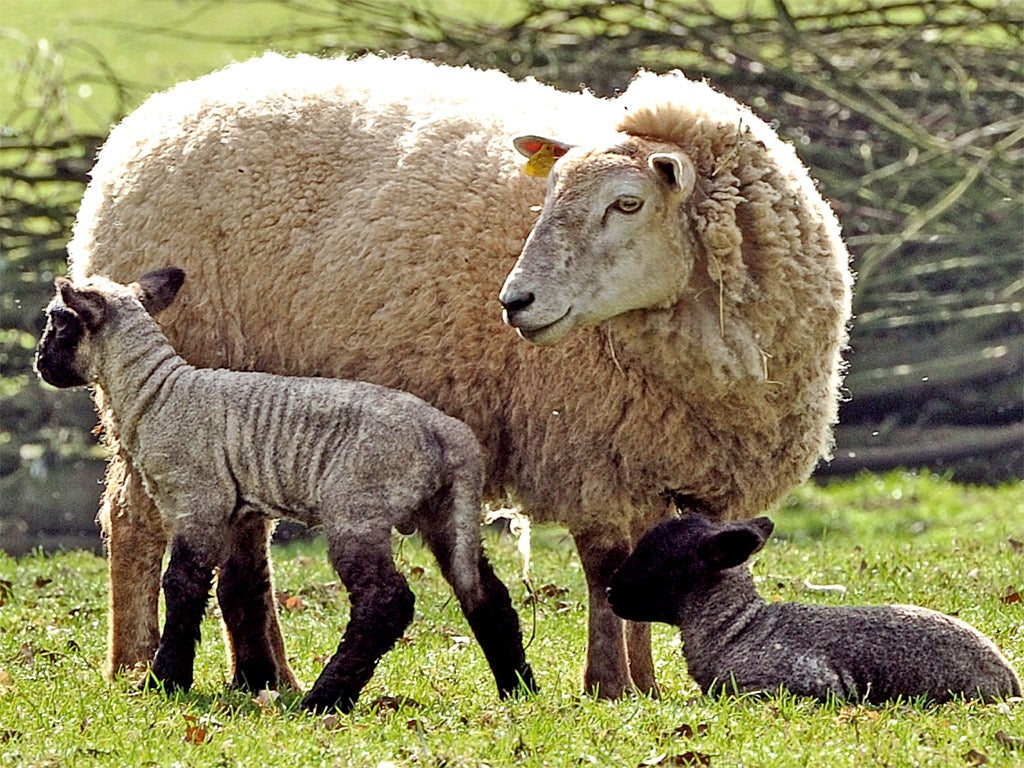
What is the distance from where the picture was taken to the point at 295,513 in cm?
577

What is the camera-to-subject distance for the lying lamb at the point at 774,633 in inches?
209

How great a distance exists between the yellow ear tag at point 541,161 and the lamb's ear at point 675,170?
0.45 meters

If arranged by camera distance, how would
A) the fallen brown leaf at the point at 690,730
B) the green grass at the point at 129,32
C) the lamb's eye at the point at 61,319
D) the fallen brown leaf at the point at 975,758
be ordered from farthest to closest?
1. the green grass at the point at 129,32
2. the lamb's eye at the point at 61,319
3. the fallen brown leaf at the point at 690,730
4. the fallen brown leaf at the point at 975,758

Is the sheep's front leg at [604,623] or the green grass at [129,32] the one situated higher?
the sheep's front leg at [604,623]

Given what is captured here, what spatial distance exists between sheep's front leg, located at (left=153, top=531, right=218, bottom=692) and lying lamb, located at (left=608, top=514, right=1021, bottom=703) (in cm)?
136

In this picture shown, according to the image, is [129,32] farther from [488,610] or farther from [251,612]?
[488,610]

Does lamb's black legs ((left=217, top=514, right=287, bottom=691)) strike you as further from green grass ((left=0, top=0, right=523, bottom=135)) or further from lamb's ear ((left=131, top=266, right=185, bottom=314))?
green grass ((left=0, top=0, right=523, bottom=135))

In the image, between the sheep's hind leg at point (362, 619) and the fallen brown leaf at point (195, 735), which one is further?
the sheep's hind leg at point (362, 619)

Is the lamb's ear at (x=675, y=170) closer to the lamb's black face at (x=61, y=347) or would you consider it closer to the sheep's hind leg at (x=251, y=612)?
the sheep's hind leg at (x=251, y=612)

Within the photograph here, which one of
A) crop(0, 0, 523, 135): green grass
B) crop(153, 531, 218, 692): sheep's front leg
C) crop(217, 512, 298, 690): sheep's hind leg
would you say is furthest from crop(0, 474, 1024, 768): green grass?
crop(0, 0, 523, 135): green grass

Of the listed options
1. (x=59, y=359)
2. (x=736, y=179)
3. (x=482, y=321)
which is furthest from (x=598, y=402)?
(x=59, y=359)

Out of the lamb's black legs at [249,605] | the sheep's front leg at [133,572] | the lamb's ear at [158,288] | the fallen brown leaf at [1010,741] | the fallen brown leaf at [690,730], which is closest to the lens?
the fallen brown leaf at [1010,741]

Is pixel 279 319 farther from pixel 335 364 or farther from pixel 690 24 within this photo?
pixel 690 24

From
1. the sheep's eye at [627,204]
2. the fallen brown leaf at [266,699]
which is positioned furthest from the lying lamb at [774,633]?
the fallen brown leaf at [266,699]
